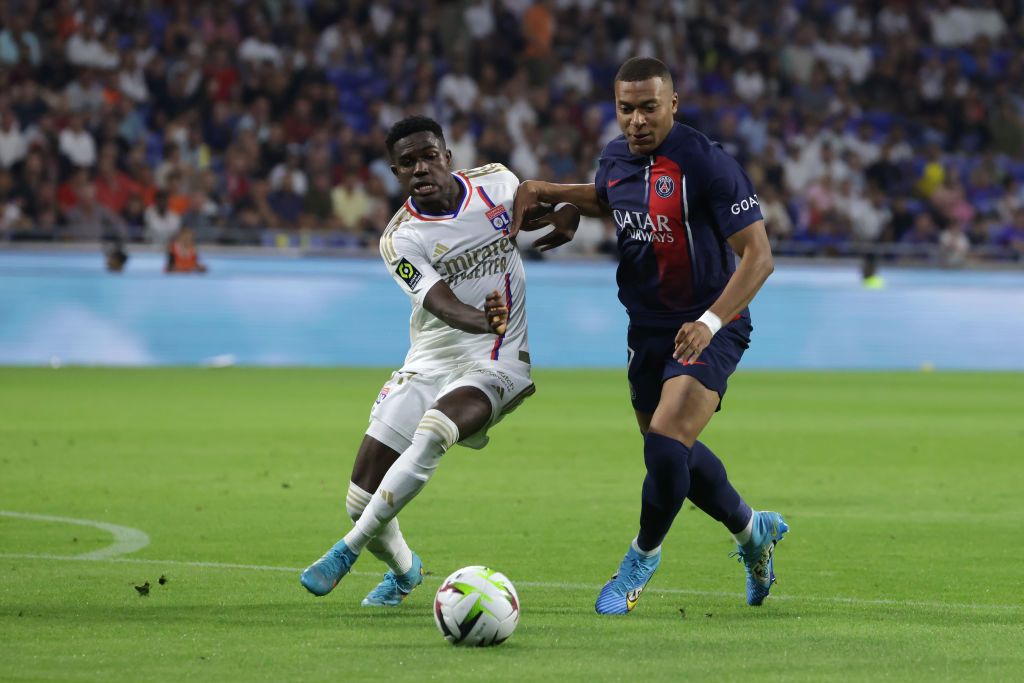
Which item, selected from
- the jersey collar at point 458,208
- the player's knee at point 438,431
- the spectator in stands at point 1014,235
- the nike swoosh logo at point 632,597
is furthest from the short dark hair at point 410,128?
the spectator in stands at point 1014,235

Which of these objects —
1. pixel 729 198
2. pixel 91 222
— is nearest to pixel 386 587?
pixel 729 198

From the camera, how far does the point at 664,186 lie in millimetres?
6734

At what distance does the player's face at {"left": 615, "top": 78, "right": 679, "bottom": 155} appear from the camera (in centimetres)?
672

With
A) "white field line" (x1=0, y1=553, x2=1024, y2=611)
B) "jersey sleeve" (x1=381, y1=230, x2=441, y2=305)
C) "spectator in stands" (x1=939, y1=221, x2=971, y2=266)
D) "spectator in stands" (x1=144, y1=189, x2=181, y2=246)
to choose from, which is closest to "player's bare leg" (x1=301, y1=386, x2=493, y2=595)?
"jersey sleeve" (x1=381, y1=230, x2=441, y2=305)

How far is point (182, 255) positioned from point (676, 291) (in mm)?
14808

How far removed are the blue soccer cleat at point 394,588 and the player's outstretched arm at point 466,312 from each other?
0.98 m

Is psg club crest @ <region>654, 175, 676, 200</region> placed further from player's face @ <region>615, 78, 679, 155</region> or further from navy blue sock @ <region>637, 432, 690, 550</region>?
navy blue sock @ <region>637, 432, 690, 550</region>

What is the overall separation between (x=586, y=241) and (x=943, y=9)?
11.1m

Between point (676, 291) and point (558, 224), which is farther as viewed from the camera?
point (558, 224)

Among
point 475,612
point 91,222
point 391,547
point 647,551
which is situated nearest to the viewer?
point 475,612

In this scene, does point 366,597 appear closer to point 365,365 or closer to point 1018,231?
point 365,365

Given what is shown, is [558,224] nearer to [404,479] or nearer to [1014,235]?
[404,479]

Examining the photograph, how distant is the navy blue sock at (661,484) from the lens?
6.53m

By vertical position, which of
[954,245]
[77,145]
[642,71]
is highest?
[642,71]
